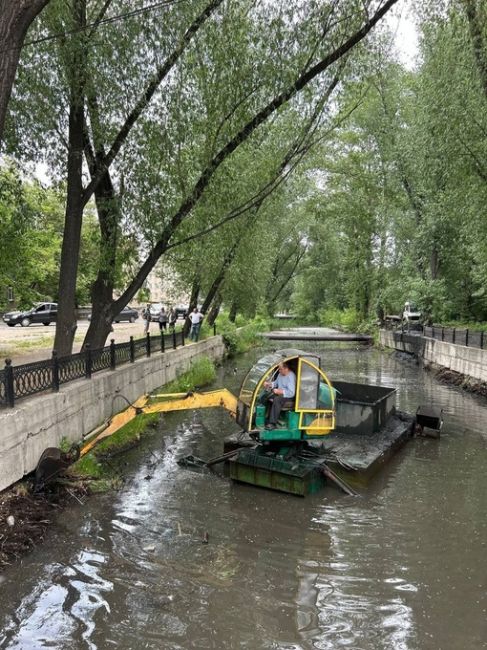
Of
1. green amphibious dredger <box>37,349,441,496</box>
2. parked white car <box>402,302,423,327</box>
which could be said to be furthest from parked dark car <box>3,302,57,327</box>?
parked white car <box>402,302,423,327</box>

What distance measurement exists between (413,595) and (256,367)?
4373 mm

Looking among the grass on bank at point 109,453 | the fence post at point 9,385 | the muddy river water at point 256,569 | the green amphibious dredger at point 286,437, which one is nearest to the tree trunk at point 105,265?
the grass on bank at point 109,453

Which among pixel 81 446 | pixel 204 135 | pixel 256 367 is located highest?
pixel 204 135

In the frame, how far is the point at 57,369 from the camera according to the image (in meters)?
9.08

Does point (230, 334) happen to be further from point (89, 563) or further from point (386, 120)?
point (89, 563)

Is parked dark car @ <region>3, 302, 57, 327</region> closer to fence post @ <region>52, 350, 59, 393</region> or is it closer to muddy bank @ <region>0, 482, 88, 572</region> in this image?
fence post @ <region>52, 350, 59, 393</region>

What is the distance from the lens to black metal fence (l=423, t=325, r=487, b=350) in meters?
20.0

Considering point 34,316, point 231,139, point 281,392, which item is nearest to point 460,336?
point 231,139

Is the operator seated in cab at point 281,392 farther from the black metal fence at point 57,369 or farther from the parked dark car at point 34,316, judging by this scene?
the parked dark car at point 34,316

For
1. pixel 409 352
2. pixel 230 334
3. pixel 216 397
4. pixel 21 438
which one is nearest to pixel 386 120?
pixel 409 352

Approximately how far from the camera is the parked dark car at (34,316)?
34.2 m

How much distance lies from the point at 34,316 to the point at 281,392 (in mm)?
30827

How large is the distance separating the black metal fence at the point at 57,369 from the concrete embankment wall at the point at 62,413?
159 millimetres

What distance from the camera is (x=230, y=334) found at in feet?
101
